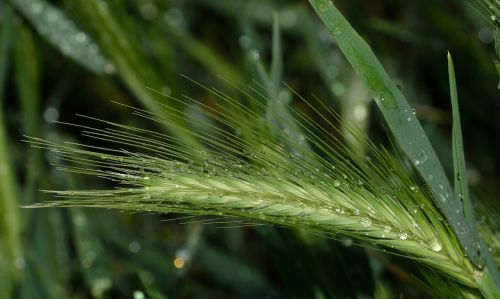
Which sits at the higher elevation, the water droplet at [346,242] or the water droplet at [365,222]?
the water droplet at [346,242]

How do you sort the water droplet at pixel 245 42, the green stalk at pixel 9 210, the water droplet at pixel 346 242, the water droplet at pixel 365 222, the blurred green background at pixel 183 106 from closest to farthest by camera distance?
1. the water droplet at pixel 365 222
2. the water droplet at pixel 346 242
3. the blurred green background at pixel 183 106
4. the green stalk at pixel 9 210
5. the water droplet at pixel 245 42

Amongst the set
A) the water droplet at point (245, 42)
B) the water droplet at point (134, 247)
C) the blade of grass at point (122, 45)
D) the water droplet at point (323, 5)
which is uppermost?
the water droplet at point (245, 42)

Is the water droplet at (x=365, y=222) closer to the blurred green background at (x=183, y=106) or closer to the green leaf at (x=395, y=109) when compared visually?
the green leaf at (x=395, y=109)

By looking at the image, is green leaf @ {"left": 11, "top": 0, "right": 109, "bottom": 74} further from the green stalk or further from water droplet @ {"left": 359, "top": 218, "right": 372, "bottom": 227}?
water droplet @ {"left": 359, "top": 218, "right": 372, "bottom": 227}

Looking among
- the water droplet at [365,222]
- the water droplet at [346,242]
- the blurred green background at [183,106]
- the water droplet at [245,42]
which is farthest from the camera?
the water droplet at [245,42]

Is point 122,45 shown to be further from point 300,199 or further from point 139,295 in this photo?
point 300,199

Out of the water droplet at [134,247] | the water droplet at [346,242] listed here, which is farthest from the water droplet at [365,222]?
the water droplet at [134,247]

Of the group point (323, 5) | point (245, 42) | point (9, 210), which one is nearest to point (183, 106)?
point (245, 42)
